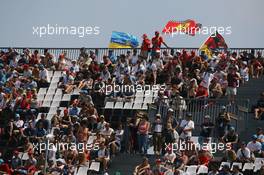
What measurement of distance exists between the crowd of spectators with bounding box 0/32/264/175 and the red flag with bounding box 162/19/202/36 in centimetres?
356

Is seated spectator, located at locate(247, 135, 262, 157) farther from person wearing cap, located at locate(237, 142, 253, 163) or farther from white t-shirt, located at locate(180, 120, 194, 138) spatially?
white t-shirt, located at locate(180, 120, 194, 138)

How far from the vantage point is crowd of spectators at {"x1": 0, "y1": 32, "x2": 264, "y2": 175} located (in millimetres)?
40875

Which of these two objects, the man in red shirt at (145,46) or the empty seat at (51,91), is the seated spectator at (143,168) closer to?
the man in red shirt at (145,46)

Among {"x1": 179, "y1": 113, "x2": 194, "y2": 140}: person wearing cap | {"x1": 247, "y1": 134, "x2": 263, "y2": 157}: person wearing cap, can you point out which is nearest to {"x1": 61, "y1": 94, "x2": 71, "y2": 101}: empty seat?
{"x1": 179, "y1": 113, "x2": 194, "y2": 140}: person wearing cap

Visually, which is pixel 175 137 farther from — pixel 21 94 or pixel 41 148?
pixel 21 94

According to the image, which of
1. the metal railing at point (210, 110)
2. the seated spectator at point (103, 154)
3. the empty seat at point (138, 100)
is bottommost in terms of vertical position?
the seated spectator at point (103, 154)

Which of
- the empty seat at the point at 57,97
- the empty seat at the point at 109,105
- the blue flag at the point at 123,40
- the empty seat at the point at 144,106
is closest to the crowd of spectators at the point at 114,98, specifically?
the empty seat at the point at 109,105

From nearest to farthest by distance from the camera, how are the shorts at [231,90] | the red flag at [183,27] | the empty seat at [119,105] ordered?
the shorts at [231,90] → the empty seat at [119,105] → the red flag at [183,27]

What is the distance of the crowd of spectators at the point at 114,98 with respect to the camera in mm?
40875

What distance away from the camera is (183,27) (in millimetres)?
54031

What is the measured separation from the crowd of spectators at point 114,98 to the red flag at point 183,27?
3561mm

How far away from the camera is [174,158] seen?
132 feet

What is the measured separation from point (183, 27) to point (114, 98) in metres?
9.22

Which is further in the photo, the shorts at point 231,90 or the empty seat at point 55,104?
the empty seat at point 55,104
